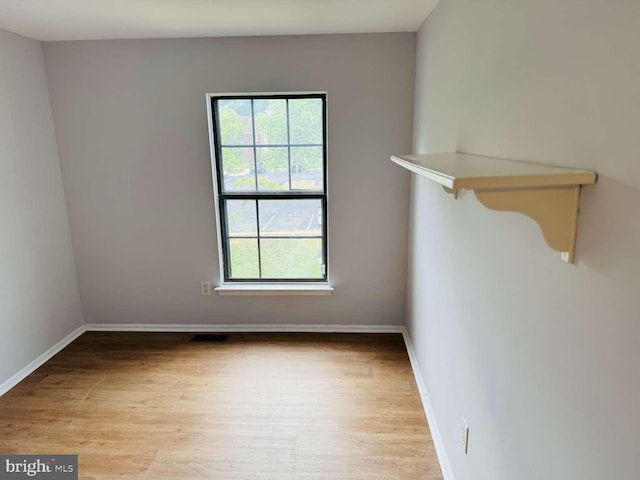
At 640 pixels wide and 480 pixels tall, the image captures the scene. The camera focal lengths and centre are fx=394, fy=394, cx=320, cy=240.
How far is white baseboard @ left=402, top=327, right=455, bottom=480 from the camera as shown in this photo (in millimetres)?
1834

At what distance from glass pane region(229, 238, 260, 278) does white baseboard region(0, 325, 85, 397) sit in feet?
4.39

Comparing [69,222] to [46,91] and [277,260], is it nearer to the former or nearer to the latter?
[46,91]

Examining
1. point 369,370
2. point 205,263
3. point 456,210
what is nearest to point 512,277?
point 456,210

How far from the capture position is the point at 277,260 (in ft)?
10.5

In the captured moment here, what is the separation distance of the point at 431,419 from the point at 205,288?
6.35 ft

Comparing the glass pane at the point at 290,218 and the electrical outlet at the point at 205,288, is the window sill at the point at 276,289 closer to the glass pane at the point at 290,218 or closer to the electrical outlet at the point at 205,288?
the electrical outlet at the point at 205,288

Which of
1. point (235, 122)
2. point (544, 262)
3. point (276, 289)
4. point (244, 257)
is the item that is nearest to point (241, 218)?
point (244, 257)

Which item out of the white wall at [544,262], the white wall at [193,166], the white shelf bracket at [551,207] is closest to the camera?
the white wall at [544,262]

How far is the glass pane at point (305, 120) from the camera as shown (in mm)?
2877

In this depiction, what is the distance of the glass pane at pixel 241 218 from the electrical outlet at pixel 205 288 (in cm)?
44

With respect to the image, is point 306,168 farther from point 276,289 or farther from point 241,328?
point 241,328

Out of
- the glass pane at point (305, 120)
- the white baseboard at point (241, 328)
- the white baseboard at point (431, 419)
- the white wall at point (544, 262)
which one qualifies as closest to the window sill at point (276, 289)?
the white baseboard at point (241, 328)

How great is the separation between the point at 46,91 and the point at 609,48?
3350mm

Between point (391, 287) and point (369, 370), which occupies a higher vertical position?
point (391, 287)
